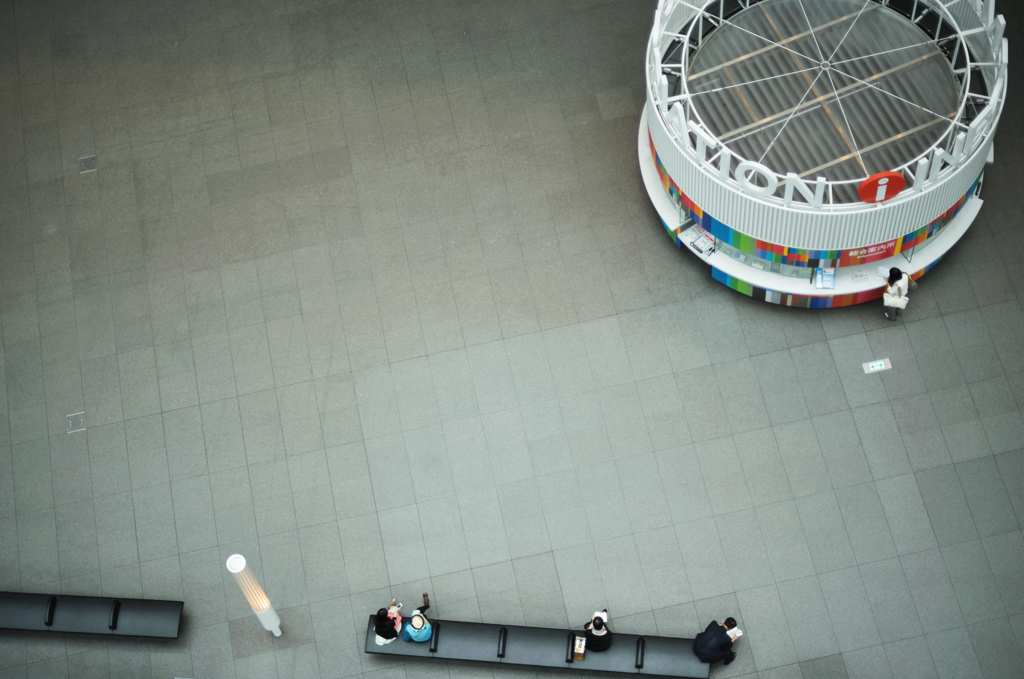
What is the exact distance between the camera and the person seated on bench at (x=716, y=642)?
47.6 ft

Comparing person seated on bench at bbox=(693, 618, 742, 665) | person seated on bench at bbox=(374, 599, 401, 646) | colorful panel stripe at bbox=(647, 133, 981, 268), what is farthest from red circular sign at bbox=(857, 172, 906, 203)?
person seated on bench at bbox=(374, 599, 401, 646)

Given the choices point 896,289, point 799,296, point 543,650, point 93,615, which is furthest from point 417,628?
point 896,289

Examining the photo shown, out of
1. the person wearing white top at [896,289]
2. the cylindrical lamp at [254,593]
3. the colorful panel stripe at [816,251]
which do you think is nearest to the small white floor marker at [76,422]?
the cylindrical lamp at [254,593]

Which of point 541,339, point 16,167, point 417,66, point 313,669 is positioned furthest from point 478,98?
point 313,669

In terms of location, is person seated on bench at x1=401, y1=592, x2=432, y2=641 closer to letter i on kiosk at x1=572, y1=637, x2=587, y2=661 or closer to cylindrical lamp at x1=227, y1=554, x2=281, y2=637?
cylindrical lamp at x1=227, y1=554, x2=281, y2=637

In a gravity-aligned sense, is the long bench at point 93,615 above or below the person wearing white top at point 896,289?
below

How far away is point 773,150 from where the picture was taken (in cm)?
1584

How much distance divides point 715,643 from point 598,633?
1631mm

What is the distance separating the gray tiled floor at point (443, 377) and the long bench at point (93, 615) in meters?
0.43

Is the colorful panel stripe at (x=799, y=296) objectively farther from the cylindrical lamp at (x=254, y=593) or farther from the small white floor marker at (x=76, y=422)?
the small white floor marker at (x=76, y=422)

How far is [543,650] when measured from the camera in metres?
14.9

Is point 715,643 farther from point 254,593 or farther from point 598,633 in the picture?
point 254,593

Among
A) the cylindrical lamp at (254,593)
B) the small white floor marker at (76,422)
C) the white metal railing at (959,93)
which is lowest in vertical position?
the cylindrical lamp at (254,593)

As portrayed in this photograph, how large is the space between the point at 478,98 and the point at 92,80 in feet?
23.7
